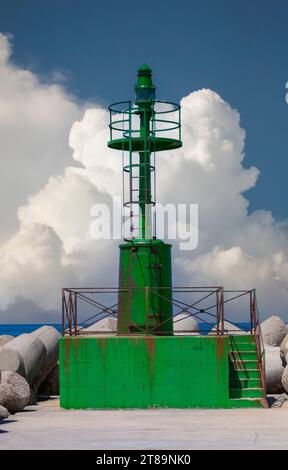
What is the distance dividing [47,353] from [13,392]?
230 inches

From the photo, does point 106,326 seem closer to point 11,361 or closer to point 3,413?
point 11,361

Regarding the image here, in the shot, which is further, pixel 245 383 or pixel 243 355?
pixel 243 355

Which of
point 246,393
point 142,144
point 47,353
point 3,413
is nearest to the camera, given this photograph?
point 3,413

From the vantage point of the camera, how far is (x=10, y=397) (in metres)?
23.9

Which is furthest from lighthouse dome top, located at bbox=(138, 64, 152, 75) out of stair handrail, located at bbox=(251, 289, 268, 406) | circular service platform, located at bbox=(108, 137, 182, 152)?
stair handrail, located at bbox=(251, 289, 268, 406)

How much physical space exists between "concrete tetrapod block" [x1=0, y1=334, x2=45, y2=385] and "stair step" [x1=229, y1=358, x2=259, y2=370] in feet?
16.4

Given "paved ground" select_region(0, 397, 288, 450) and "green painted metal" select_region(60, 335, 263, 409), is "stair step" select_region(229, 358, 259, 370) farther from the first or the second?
"paved ground" select_region(0, 397, 288, 450)

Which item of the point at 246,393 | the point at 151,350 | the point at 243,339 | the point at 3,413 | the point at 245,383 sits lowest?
the point at 3,413

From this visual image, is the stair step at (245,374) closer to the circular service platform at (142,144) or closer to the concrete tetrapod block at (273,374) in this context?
the concrete tetrapod block at (273,374)

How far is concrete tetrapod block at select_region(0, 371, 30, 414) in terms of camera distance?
78.0 feet

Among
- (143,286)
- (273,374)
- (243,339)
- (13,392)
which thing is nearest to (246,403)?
(243,339)

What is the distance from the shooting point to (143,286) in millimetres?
26656

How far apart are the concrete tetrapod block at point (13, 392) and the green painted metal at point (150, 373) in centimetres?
113
